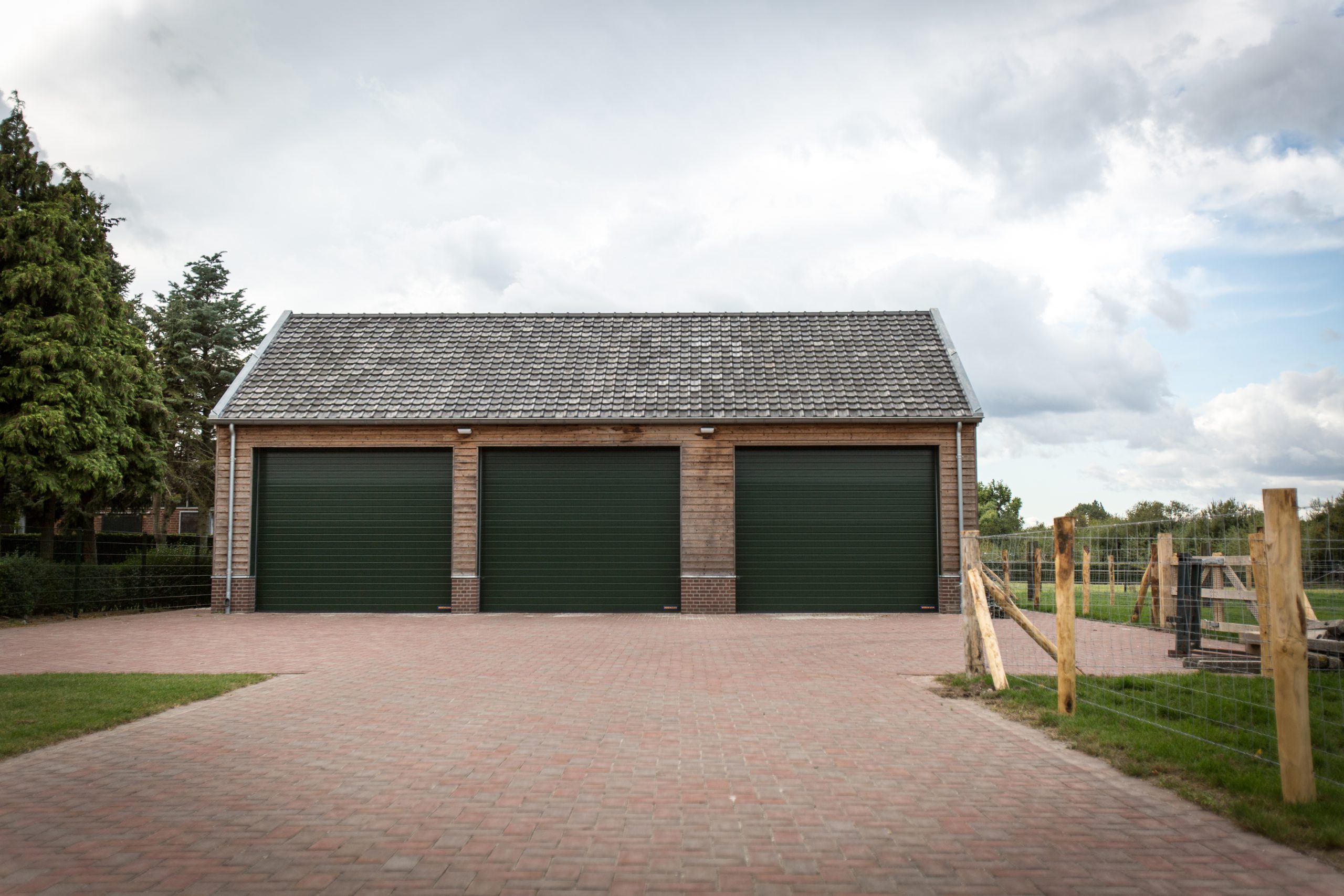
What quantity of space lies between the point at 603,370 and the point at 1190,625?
15286 mm

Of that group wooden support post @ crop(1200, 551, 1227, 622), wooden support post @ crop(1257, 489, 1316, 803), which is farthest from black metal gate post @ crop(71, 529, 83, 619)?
wooden support post @ crop(1257, 489, 1316, 803)

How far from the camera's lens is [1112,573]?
852 centimetres

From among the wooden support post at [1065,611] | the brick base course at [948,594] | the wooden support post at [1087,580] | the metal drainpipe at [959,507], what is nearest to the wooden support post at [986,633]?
the wooden support post at [1087,580]

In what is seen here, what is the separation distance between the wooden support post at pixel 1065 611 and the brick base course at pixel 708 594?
12141 mm

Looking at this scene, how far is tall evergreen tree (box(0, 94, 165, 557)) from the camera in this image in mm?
19828

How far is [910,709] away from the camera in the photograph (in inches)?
332

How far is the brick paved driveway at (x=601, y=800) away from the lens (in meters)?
4.27

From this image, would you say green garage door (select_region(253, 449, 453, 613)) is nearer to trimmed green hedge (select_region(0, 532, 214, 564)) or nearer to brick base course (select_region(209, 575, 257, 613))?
brick base course (select_region(209, 575, 257, 613))

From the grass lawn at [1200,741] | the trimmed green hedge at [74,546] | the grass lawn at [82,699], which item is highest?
the trimmed green hedge at [74,546]

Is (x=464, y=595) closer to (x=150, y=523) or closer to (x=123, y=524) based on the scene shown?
(x=150, y=523)

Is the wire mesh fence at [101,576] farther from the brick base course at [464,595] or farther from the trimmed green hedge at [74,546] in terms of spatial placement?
the brick base course at [464,595]

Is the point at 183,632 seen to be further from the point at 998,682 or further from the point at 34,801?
the point at 998,682

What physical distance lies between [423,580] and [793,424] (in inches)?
348

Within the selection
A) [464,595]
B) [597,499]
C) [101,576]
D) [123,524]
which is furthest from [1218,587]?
[123,524]
